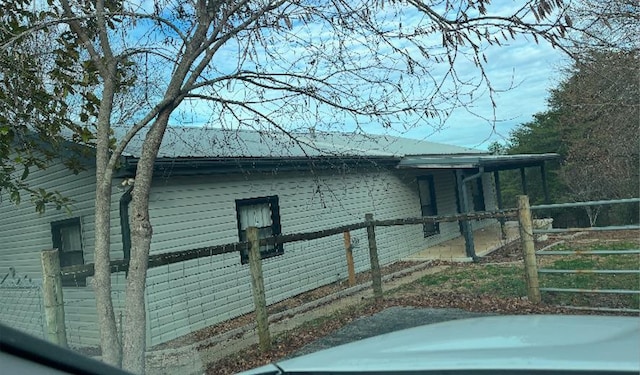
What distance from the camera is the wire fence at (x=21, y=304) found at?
937cm

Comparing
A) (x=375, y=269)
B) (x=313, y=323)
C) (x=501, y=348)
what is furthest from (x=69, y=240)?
(x=501, y=348)

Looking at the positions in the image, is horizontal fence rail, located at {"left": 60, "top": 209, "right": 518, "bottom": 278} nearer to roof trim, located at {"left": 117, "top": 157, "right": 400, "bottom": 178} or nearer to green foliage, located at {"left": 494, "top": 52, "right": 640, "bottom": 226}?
roof trim, located at {"left": 117, "top": 157, "right": 400, "bottom": 178}

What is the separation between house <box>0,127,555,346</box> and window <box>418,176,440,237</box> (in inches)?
112

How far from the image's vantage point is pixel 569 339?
6.43 ft

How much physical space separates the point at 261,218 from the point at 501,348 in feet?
31.9

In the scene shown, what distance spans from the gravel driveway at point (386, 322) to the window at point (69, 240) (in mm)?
5553

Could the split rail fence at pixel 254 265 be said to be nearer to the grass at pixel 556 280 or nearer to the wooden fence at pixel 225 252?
the wooden fence at pixel 225 252

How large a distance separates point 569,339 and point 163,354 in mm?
6513

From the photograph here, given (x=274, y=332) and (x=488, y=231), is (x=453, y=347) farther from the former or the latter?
(x=488, y=231)

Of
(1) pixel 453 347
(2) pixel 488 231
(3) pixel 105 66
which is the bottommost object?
(2) pixel 488 231

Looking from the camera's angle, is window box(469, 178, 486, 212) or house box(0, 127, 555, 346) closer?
house box(0, 127, 555, 346)

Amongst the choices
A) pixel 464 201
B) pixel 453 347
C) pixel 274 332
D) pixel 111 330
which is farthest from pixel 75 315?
pixel 464 201

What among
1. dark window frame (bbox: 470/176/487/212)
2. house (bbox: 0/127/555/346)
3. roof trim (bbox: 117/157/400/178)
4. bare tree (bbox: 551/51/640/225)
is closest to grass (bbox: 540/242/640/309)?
house (bbox: 0/127/555/346)

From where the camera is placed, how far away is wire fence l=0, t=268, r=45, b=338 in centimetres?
937
